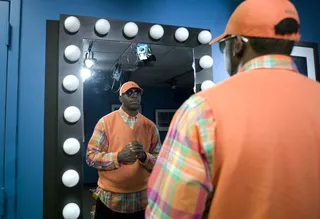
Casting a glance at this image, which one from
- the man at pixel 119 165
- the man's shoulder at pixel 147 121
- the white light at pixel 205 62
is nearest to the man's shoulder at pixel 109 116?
the man at pixel 119 165

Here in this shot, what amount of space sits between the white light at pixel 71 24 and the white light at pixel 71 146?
41 centimetres

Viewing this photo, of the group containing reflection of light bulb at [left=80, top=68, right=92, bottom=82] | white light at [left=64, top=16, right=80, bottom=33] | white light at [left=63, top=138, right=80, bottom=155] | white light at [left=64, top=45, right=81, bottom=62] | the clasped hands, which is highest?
white light at [left=64, top=16, right=80, bottom=33]

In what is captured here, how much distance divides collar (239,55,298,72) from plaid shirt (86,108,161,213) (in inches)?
26.3

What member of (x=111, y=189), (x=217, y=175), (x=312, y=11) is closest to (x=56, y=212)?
(x=111, y=189)

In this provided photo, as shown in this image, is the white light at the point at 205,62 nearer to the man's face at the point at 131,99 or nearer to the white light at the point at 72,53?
the man's face at the point at 131,99

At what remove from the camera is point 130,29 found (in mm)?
1135

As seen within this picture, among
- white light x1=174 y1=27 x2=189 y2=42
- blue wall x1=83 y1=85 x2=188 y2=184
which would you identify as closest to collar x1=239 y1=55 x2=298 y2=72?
blue wall x1=83 y1=85 x2=188 y2=184

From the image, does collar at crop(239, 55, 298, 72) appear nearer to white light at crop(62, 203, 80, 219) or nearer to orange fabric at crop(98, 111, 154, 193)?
orange fabric at crop(98, 111, 154, 193)

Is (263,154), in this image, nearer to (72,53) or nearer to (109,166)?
(109,166)

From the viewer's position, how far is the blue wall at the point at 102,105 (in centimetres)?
107

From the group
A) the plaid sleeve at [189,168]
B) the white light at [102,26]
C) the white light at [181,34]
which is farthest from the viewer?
the white light at [181,34]

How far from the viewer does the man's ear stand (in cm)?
52

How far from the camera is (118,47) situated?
1.15m

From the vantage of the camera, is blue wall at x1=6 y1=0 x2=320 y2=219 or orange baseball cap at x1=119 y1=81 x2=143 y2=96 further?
orange baseball cap at x1=119 y1=81 x2=143 y2=96
